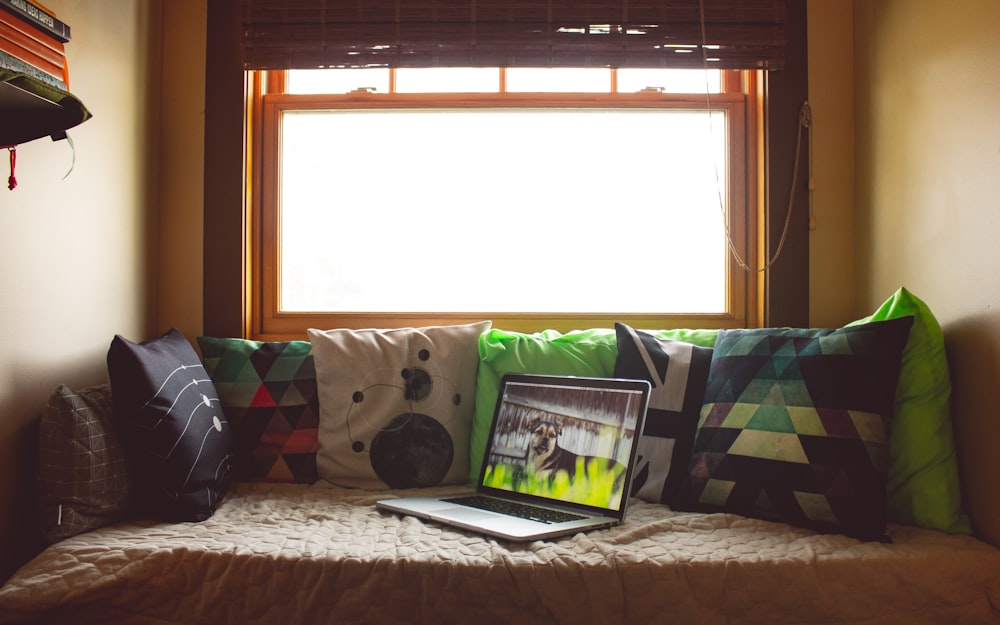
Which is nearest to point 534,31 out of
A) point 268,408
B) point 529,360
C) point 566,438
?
point 529,360

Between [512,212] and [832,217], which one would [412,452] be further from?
[832,217]

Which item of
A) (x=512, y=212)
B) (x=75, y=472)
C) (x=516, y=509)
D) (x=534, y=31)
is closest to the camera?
(x=75, y=472)

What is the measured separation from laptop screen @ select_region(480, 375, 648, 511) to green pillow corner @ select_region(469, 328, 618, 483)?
0.18ft

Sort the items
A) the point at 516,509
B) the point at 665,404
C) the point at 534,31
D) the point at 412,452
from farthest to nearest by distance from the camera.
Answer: the point at 534,31 → the point at 412,452 → the point at 665,404 → the point at 516,509

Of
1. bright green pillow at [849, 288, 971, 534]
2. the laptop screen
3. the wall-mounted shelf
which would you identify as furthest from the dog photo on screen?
the wall-mounted shelf

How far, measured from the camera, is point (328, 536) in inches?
61.1

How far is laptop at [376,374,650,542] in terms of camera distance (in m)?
1.63

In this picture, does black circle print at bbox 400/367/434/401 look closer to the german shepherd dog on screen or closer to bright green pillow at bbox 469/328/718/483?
bright green pillow at bbox 469/328/718/483

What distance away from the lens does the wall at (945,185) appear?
1588 mm

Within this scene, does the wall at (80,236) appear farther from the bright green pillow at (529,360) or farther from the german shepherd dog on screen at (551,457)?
the german shepherd dog on screen at (551,457)

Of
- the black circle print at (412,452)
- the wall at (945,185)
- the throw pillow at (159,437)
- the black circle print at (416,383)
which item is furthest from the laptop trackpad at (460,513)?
the wall at (945,185)

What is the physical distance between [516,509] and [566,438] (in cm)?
21

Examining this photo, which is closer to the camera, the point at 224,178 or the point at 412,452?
the point at 412,452

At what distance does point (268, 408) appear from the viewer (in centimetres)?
204
